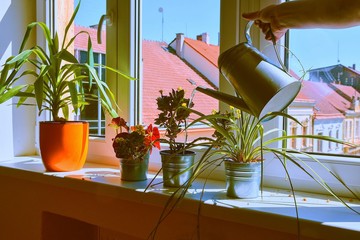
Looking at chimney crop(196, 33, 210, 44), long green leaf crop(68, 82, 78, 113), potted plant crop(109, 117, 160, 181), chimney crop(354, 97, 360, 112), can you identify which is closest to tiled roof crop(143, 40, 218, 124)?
chimney crop(196, 33, 210, 44)

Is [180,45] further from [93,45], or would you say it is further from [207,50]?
[93,45]

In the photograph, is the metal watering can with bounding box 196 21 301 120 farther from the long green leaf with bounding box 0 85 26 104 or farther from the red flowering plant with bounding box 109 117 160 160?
the long green leaf with bounding box 0 85 26 104

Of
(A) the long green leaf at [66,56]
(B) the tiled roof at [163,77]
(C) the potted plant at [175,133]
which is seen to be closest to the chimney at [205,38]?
(B) the tiled roof at [163,77]

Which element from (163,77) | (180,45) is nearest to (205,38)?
(180,45)

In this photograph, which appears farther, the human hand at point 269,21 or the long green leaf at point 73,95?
the long green leaf at point 73,95

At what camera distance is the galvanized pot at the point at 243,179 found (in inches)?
35.6

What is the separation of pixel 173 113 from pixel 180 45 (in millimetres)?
368

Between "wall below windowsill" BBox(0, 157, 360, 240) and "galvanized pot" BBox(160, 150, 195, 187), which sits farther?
"galvanized pot" BBox(160, 150, 195, 187)

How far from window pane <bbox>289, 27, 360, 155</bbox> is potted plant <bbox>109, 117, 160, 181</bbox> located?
464mm

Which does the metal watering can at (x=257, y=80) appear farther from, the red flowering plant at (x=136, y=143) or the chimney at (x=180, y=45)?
the chimney at (x=180, y=45)

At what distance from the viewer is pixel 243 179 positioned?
0.92 m

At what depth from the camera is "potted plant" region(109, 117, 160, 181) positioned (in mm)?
1120

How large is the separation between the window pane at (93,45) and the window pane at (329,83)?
0.83 meters

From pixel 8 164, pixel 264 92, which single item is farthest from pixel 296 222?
pixel 8 164
